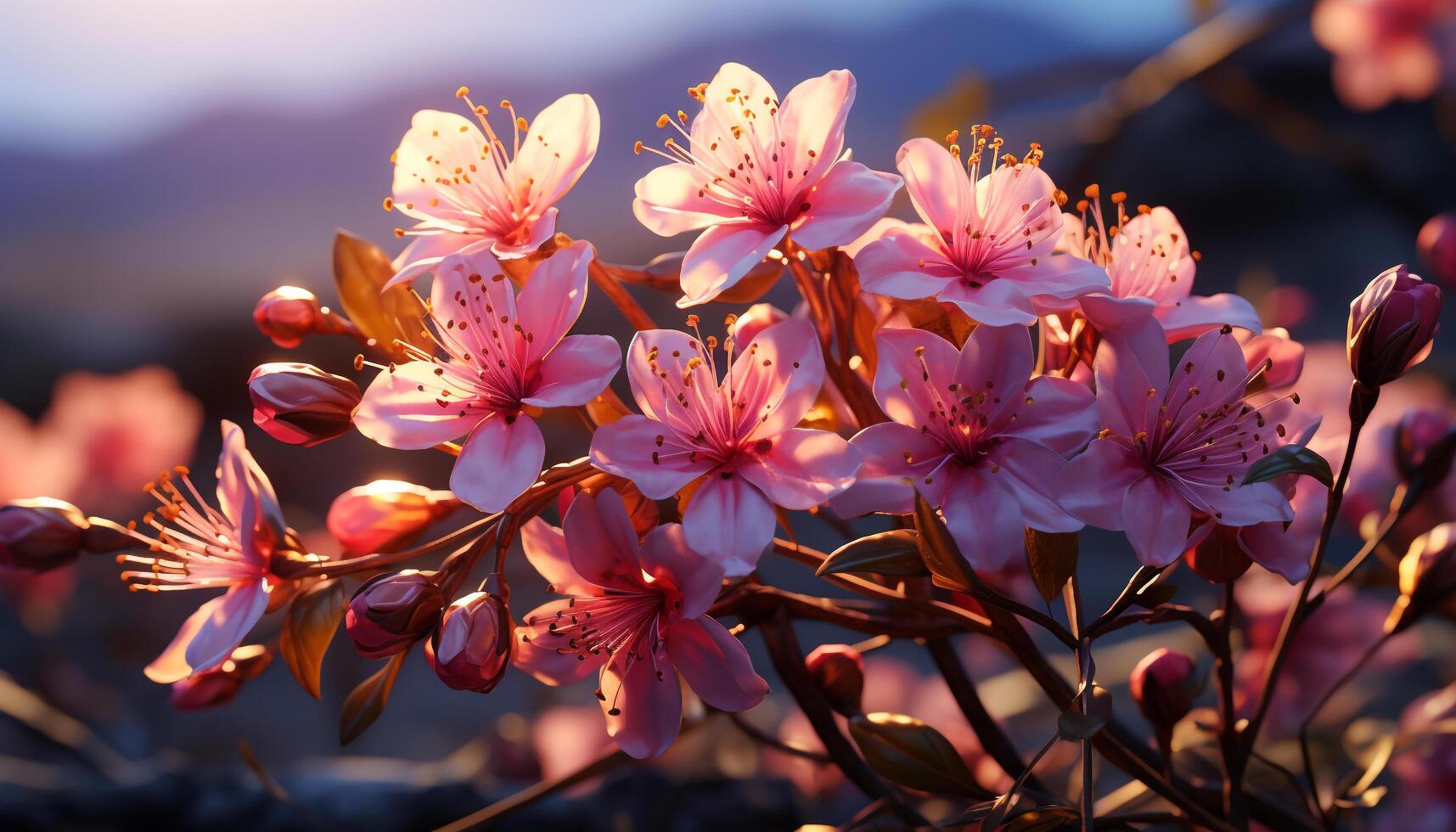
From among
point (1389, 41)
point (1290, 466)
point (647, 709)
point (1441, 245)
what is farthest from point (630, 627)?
point (1389, 41)

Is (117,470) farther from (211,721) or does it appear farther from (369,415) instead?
(369,415)

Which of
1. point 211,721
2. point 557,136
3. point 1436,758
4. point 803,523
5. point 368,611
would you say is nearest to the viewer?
point 368,611

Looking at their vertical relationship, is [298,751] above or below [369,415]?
below

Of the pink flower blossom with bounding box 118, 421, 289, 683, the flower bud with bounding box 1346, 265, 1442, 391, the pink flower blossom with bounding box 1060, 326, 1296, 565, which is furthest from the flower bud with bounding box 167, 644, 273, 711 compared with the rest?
the flower bud with bounding box 1346, 265, 1442, 391

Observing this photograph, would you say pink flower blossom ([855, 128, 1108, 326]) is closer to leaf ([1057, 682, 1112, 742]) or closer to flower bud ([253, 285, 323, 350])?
leaf ([1057, 682, 1112, 742])

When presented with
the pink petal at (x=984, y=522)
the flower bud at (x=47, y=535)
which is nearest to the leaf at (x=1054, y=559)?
the pink petal at (x=984, y=522)

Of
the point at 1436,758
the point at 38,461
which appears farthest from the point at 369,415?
the point at 38,461
